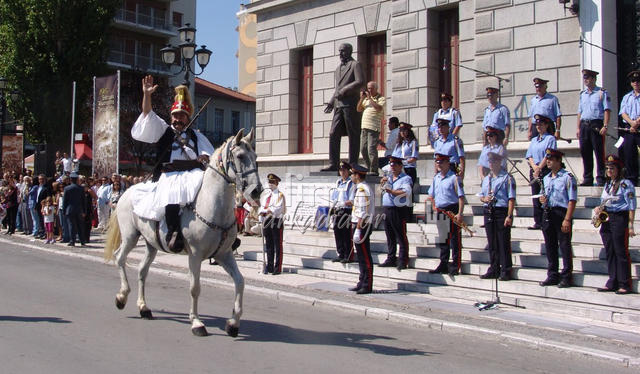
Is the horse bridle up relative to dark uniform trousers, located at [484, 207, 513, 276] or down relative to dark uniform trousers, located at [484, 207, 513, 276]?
up

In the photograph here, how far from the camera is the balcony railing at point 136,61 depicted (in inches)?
2221

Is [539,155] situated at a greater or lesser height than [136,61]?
lesser

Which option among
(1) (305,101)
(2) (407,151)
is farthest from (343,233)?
(1) (305,101)

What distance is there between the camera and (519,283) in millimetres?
10055

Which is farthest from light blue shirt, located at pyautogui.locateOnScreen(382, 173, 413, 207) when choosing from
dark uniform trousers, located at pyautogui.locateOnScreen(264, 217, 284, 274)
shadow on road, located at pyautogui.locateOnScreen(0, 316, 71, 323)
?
shadow on road, located at pyautogui.locateOnScreen(0, 316, 71, 323)

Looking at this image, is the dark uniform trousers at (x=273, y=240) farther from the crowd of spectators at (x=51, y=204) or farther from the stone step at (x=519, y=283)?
the crowd of spectators at (x=51, y=204)

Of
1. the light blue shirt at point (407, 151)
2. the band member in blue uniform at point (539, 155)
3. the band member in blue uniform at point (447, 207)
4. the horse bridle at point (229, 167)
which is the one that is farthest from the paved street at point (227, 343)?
the light blue shirt at point (407, 151)

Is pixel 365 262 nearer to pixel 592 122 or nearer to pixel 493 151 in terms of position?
pixel 493 151

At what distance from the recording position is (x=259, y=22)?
24328 mm

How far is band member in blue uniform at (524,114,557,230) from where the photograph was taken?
452 inches

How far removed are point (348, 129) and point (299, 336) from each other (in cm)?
912

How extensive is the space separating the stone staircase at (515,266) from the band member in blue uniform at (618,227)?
0.25 m

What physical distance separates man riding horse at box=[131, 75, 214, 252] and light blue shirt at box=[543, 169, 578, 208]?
5.23m

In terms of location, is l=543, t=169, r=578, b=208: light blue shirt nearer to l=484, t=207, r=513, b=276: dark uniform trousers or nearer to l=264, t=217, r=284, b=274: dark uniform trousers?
l=484, t=207, r=513, b=276: dark uniform trousers
